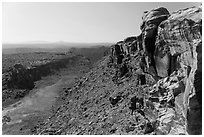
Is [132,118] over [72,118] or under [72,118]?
over

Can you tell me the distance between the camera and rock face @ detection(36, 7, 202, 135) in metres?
16.1

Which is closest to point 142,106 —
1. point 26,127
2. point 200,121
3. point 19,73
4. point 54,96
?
point 200,121

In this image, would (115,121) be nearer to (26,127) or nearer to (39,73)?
(26,127)

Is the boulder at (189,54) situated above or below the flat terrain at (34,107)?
above

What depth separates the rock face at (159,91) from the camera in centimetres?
1609

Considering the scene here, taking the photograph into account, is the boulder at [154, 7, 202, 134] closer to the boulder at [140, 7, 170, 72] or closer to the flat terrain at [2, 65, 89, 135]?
the boulder at [140, 7, 170, 72]

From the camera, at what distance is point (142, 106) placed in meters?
24.0

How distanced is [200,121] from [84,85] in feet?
114

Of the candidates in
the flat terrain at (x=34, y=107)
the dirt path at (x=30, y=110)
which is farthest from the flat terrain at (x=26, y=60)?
the dirt path at (x=30, y=110)

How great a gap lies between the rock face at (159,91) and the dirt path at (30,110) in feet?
13.6

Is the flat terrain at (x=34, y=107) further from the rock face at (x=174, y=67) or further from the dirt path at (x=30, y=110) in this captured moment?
the rock face at (x=174, y=67)

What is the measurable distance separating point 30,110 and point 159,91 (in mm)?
30408

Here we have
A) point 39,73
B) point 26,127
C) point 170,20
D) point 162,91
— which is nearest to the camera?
point 170,20

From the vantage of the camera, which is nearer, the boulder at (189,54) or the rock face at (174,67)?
→ the boulder at (189,54)
